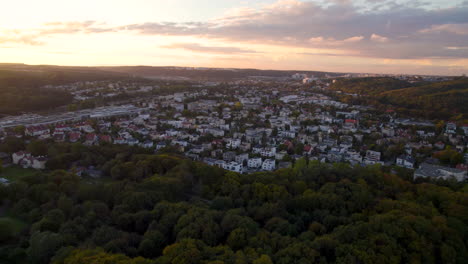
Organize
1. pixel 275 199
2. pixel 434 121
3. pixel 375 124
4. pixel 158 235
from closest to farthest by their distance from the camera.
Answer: pixel 158 235 → pixel 275 199 → pixel 375 124 → pixel 434 121

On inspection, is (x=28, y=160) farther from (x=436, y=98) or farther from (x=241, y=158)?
(x=436, y=98)

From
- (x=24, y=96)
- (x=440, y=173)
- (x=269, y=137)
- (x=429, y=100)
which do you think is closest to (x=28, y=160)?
(x=269, y=137)

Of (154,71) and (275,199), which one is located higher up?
(154,71)

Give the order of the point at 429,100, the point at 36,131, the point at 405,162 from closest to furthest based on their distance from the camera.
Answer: the point at 405,162
the point at 36,131
the point at 429,100

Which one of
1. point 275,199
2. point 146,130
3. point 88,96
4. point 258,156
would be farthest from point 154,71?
point 275,199

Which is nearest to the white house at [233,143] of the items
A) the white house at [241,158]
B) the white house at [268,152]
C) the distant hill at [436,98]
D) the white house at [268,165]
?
the white house at [268,152]

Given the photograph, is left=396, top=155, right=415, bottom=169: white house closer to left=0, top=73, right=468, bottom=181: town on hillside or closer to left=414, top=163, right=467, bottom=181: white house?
left=0, top=73, right=468, bottom=181: town on hillside

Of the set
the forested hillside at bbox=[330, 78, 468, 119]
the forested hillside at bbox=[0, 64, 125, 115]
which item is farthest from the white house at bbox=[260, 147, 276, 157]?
the forested hillside at bbox=[0, 64, 125, 115]

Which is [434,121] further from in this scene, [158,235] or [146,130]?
[158,235]

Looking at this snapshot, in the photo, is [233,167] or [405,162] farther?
[405,162]
